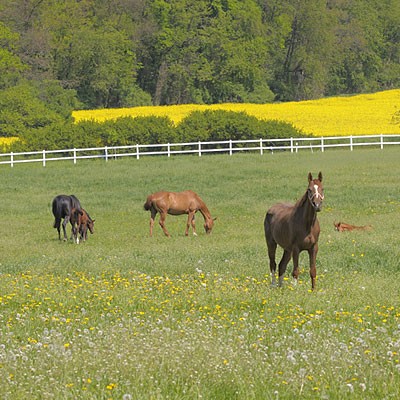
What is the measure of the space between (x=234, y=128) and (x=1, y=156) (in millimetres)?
13552

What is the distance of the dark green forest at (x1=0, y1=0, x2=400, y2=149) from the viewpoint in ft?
256

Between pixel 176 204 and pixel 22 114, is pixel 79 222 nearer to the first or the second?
pixel 176 204

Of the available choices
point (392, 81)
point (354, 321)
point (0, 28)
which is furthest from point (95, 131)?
point (392, 81)

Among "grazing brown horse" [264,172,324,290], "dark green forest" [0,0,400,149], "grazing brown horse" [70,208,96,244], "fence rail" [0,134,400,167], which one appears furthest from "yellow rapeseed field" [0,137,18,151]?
"grazing brown horse" [264,172,324,290]

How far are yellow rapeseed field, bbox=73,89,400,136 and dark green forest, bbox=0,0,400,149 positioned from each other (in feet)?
19.1

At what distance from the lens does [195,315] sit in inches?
467

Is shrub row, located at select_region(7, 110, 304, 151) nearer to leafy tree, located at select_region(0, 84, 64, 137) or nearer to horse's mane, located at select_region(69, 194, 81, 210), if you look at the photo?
leafy tree, located at select_region(0, 84, 64, 137)

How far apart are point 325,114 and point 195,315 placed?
2454 inches

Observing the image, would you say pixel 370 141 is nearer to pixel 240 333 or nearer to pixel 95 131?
pixel 95 131

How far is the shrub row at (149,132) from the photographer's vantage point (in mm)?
54625

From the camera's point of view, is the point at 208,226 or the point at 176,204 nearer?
the point at 208,226

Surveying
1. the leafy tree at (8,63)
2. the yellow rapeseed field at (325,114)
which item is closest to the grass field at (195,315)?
the yellow rapeseed field at (325,114)

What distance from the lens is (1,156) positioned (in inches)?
2094

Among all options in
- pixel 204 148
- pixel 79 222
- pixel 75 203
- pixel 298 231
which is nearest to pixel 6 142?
pixel 204 148
